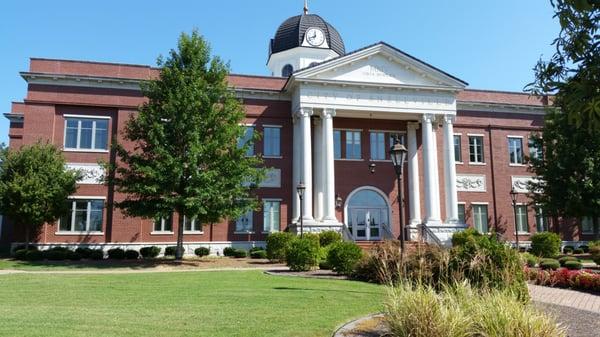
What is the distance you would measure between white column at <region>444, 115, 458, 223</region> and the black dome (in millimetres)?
13785

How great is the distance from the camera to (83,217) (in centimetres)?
2831

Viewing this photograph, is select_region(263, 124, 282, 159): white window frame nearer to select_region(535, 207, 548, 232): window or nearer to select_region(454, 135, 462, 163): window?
select_region(454, 135, 462, 163): window

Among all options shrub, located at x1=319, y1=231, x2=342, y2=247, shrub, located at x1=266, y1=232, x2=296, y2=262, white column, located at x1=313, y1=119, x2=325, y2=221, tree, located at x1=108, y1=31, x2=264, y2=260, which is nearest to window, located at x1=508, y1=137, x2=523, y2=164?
white column, located at x1=313, y1=119, x2=325, y2=221

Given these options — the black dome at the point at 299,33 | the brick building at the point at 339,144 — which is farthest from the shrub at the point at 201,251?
the black dome at the point at 299,33

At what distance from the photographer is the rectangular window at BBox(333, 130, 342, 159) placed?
107 ft

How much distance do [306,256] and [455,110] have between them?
753 inches

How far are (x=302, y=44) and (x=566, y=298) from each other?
3204 cm

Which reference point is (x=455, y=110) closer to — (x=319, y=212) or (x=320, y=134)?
(x=320, y=134)

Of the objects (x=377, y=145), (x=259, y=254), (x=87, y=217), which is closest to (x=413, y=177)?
(x=377, y=145)

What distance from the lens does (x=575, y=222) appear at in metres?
35.2

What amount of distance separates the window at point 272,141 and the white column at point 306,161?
2.14m

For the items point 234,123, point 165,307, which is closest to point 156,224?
point 234,123

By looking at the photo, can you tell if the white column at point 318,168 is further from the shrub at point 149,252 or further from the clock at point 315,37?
the clock at point 315,37

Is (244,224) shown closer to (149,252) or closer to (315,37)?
(149,252)
